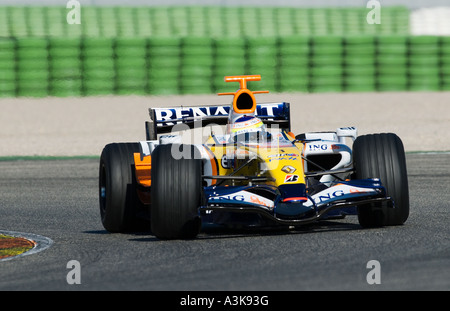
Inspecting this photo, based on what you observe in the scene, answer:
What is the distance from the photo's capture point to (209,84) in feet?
71.8

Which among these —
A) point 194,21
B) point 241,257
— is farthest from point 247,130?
point 194,21

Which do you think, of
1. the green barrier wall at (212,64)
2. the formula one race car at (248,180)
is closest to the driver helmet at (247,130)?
the formula one race car at (248,180)

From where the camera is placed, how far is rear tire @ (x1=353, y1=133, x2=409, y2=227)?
7973 millimetres

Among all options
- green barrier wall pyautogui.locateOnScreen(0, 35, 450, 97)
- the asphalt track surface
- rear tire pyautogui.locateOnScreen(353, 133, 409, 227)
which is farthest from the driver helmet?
green barrier wall pyautogui.locateOnScreen(0, 35, 450, 97)

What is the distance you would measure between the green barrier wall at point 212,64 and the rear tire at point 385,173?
13.7m

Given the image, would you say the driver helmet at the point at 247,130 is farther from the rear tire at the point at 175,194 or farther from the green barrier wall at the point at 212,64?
the green barrier wall at the point at 212,64

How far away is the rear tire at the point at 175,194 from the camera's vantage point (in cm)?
759

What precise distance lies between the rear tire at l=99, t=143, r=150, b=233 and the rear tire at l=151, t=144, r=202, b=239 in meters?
1.07

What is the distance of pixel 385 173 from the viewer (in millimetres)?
7984

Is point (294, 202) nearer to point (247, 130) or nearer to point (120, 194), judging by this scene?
point (247, 130)

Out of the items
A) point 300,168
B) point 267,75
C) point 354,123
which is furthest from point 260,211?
point 267,75

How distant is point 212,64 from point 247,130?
42.9 feet
